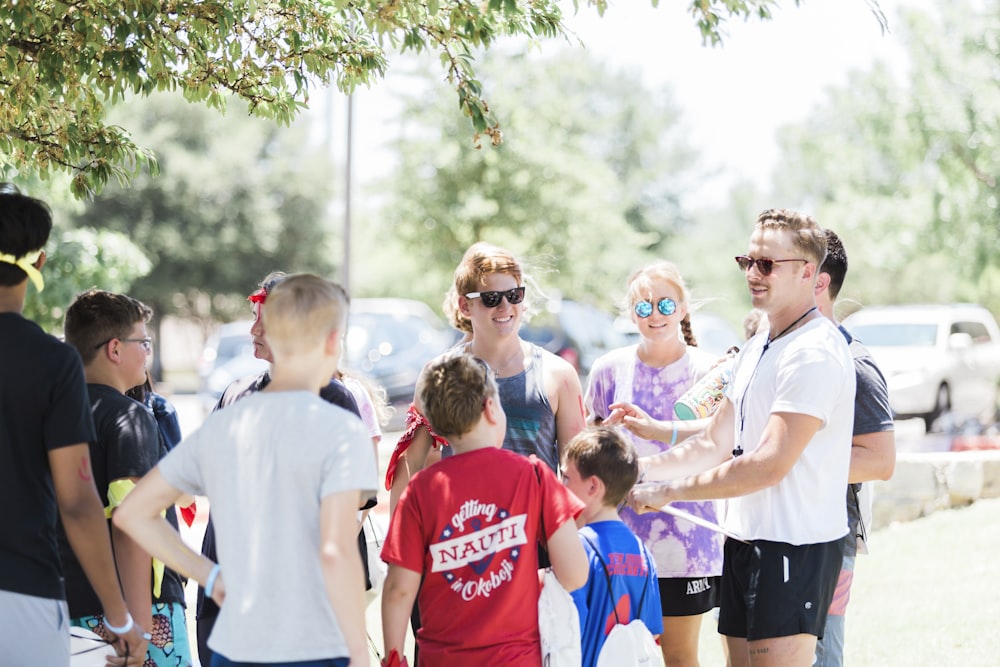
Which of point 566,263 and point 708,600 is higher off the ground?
point 566,263

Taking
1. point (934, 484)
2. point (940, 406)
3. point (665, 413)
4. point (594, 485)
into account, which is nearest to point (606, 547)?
point (594, 485)

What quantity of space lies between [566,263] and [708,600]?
15.5 meters

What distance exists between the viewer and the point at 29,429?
9.31ft

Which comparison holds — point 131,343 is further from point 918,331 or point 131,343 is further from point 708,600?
point 918,331

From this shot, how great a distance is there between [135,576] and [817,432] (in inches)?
85.7

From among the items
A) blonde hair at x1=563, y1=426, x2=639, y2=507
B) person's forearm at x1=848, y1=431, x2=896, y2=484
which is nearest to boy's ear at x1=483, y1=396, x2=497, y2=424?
blonde hair at x1=563, y1=426, x2=639, y2=507

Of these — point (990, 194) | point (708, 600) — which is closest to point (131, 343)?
point (708, 600)

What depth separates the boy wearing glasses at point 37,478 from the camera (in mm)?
2812

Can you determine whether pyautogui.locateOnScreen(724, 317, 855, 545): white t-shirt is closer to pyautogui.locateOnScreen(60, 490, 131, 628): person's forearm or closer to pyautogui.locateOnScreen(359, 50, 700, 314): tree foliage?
pyautogui.locateOnScreen(60, 490, 131, 628): person's forearm

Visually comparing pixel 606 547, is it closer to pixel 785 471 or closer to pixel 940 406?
pixel 785 471

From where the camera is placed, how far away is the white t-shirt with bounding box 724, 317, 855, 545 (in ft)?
11.4

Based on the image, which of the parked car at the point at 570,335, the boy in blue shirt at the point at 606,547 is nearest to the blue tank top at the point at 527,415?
the boy in blue shirt at the point at 606,547

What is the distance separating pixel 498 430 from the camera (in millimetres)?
3283

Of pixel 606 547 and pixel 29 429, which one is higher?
pixel 29 429
